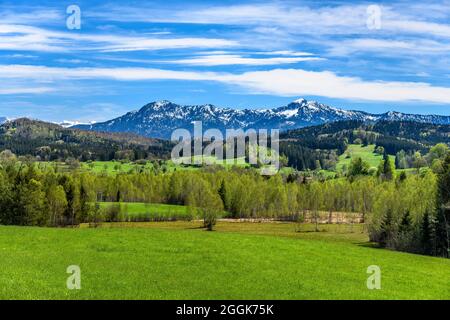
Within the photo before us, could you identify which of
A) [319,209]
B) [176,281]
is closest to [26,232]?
[176,281]

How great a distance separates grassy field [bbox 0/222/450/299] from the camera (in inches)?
949

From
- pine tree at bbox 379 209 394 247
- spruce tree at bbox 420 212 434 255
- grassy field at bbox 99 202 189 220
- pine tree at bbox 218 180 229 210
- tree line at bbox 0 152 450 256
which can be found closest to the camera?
spruce tree at bbox 420 212 434 255

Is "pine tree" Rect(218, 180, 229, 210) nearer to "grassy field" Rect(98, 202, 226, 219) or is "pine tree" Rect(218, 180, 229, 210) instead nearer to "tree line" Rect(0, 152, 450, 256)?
"tree line" Rect(0, 152, 450, 256)

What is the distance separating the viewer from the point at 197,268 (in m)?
30.0

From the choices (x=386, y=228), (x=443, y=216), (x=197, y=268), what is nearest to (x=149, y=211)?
(x=386, y=228)

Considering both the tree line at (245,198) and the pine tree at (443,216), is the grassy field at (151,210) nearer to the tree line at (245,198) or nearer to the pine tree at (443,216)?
the tree line at (245,198)

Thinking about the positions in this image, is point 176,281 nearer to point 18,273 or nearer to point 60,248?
point 18,273

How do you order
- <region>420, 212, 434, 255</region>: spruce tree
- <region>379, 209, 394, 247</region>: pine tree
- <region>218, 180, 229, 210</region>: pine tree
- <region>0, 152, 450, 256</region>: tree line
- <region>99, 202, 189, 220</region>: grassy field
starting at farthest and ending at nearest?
<region>218, 180, 229, 210</region>: pine tree, <region>99, 202, 189, 220</region>: grassy field, <region>379, 209, 394, 247</region>: pine tree, <region>0, 152, 450, 256</region>: tree line, <region>420, 212, 434, 255</region>: spruce tree

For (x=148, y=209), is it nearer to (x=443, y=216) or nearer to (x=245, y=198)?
(x=245, y=198)

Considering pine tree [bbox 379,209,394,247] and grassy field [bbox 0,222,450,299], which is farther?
pine tree [bbox 379,209,394,247]

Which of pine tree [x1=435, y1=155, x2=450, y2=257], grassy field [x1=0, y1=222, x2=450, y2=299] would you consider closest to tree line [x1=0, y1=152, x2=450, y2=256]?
pine tree [x1=435, y1=155, x2=450, y2=257]

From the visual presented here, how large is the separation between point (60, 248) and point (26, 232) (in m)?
10.7

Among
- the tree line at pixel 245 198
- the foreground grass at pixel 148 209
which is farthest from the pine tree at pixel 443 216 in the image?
the foreground grass at pixel 148 209

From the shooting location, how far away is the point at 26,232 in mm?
45781
